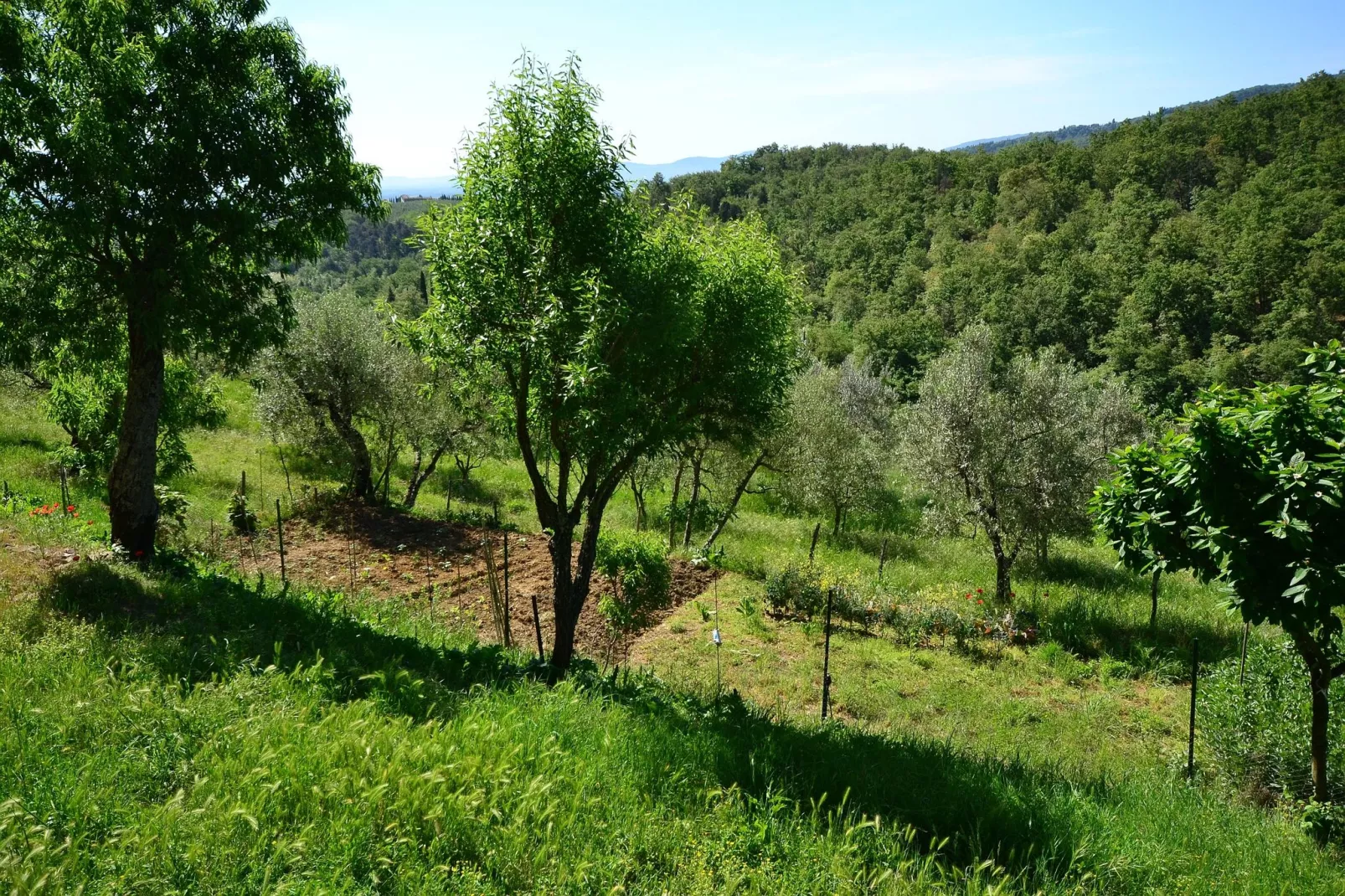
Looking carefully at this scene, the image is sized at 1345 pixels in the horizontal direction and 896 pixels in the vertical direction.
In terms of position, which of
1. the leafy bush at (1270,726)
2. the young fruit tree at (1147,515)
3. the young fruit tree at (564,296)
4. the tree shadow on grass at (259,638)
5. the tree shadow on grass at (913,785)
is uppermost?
the young fruit tree at (564,296)

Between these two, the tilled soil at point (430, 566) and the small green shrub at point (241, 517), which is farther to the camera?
the small green shrub at point (241, 517)

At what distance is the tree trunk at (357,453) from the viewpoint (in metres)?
20.7

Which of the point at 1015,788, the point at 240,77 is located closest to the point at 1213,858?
the point at 1015,788

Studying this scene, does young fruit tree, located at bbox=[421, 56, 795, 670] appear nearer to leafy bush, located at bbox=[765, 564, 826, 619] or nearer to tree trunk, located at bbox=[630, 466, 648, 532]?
leafy bush, located at bbox=[765, 564, 826, 619]

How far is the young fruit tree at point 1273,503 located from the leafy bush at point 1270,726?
806 mm

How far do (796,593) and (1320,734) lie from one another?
9899 millimetres

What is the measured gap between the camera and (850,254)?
10575 centimetres

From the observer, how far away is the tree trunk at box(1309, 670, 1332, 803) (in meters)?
Result: 6.46

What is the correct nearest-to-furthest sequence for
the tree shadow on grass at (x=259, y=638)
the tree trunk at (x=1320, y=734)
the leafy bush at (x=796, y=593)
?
the tree shadow on grass at (x=259, y=638), the tree trunk at (x=1320, y=734), the leafy bush at (x=796, y=593)

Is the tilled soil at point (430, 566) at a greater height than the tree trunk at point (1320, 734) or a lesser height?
lesser

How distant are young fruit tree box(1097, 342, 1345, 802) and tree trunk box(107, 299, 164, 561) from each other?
39.6 feet

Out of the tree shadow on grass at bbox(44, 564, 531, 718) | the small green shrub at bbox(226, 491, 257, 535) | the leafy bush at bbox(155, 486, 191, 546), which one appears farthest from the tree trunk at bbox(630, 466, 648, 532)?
the tree shadow on grass at bbox(44, 564, 531, 718)

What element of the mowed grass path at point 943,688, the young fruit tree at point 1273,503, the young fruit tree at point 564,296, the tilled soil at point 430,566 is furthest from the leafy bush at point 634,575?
the young fruit tree at point 1273,503

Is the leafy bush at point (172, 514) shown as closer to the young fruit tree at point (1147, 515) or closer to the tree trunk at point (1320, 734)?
the young fruit tree at point (1147, 515)
